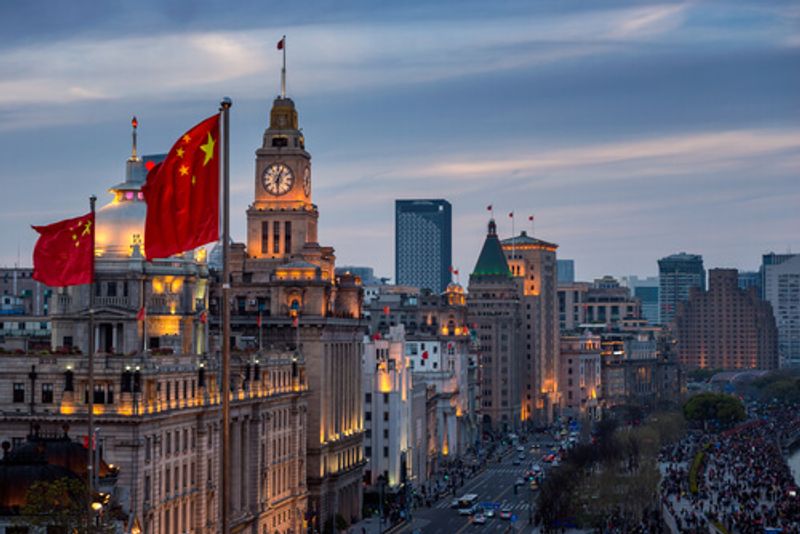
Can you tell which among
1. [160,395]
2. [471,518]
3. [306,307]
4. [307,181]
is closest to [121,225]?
[160,395]

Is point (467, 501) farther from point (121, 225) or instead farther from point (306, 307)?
point (121, 225)

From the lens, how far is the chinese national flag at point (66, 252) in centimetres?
8294

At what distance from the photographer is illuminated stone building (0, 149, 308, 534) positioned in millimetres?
106188

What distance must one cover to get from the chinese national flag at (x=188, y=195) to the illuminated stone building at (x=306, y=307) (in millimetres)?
88563

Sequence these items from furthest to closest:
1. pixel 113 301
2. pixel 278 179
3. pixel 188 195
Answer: pixel 278 179
pixel 113 301
pixel 188 195

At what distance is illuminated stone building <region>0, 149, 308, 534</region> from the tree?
1534cm

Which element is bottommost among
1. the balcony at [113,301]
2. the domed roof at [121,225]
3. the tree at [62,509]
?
the tree at [62,509]

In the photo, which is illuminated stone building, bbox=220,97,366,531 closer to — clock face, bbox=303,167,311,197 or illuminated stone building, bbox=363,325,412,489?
clock face, bbox=303,167,311,197

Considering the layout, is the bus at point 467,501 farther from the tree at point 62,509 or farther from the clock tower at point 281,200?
the tree at point 62,509

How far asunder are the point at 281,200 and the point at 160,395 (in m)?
57.3

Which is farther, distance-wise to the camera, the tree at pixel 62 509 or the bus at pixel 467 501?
the bus at pixel 467 501

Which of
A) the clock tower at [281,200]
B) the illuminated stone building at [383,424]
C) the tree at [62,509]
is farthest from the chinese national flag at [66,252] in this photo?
the illuminated stone building at [383,424]

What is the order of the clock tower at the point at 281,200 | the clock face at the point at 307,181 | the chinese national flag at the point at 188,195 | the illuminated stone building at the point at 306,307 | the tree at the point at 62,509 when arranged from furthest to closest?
the clock face at the point at 307,181 → the clock tower at the point at 281,200 → the illuminated stone building at the point at 306,307 → the tree at the point at 62,509 → the chinese national flag at the point at 188,195

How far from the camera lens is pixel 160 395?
361 feet
